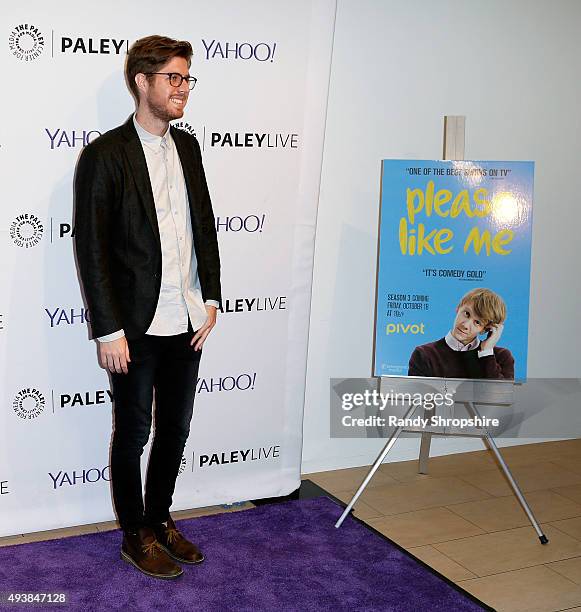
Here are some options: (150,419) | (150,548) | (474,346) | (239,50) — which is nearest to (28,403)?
(150,419)

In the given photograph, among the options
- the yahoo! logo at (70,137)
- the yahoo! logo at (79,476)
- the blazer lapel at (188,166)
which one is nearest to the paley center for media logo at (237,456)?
the yahoo! logo at (79,476)

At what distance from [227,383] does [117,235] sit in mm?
927

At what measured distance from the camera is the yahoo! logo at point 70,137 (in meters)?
2.91

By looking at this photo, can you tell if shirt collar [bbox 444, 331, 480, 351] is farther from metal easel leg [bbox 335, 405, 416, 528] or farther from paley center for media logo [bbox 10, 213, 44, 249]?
paley center for media logo [bbox 10, 213, 44, 249]

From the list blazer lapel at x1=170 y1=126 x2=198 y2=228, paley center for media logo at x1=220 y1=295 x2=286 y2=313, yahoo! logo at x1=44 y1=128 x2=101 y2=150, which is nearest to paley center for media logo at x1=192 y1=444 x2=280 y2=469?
paley center for media logo at x1=220 y1=295 x2=286 y2=313

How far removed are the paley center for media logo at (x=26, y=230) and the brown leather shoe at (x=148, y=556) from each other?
1.01m

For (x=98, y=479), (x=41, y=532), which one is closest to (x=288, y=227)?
(x=98, y=479)

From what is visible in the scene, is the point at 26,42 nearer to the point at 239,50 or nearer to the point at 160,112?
the point at 160,112

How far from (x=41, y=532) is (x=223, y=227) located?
50.2 inches

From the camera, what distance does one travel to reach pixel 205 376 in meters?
3.32

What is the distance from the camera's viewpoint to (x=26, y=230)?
9.62 ft

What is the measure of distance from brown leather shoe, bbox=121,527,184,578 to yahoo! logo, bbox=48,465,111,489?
39 centimetres

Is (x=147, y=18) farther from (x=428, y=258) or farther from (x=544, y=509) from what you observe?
(x=544, y=509)

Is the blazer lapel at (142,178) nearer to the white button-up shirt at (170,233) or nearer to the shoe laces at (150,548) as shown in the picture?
the white button-up shirt at (170,233)
